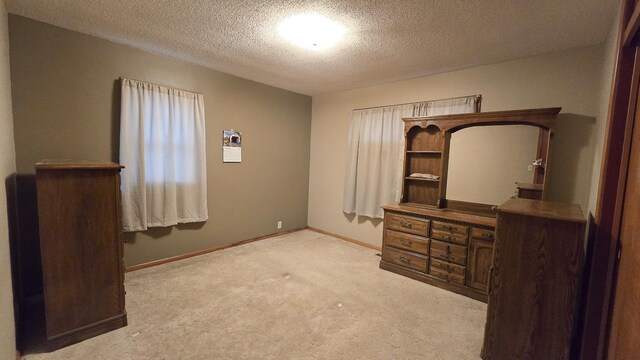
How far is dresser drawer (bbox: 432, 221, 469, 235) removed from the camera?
2.75 metres

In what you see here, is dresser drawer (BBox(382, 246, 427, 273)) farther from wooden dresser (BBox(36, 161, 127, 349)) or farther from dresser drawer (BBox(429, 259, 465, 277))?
wooden dresser (BBox(36, 161, 127, 349))

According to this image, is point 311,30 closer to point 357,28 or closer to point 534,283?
point 357,28

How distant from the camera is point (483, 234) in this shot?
262cm

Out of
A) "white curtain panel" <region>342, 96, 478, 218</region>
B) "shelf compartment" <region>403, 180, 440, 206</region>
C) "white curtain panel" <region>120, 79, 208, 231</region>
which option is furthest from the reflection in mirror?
"white curtain panel" <region>120, 79, 208, 231</region>

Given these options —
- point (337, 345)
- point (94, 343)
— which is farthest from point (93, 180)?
point (337, 345)

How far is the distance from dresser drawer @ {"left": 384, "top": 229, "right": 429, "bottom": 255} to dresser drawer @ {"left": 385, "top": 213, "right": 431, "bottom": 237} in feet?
0.20

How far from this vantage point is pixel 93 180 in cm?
190

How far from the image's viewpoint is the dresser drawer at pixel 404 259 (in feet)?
9.96

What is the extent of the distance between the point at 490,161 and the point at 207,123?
363 cm

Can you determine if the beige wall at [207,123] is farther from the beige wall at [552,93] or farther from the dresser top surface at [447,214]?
the dresser top surface at [447,214]

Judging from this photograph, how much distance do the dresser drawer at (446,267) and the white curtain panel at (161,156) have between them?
2969mm

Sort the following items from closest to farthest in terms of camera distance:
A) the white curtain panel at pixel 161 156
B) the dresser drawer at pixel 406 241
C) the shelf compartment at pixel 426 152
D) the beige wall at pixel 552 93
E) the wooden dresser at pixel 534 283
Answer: the wooden dresser at pixel 534 283 < the beige wall at pixel 552 93 < the white curtain panel at pixel 161 156 < the dresser drawer at pixel 406 241 < the shelf compartment at pixel 426 152

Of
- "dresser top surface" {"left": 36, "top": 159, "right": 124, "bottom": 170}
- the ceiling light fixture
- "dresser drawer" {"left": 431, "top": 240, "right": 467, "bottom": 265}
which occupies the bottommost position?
"dresser drawer" {"left": 431, "top": 240, "right": 467, "bottom": 265}

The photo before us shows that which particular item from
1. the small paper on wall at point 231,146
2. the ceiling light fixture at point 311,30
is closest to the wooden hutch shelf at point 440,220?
the ceiling light fixture at point 311,30
